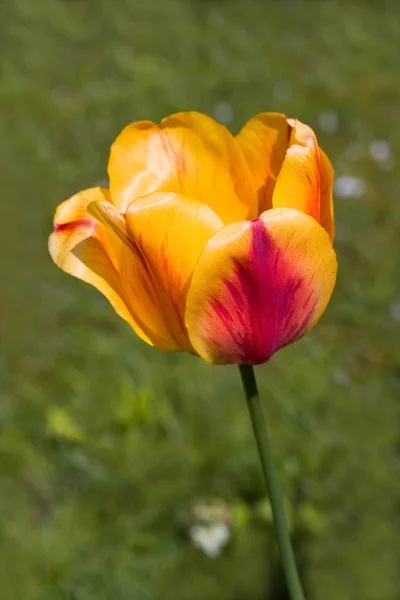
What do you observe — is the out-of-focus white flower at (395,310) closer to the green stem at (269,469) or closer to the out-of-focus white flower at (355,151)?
the out-of-focus white flower at (355,151)

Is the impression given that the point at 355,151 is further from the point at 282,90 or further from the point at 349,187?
the point at 282,90

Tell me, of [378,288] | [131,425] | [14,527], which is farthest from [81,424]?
[378,288]

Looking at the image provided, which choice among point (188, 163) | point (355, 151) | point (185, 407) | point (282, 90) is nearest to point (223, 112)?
point (282, 90)

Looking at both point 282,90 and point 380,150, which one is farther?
point 282,90

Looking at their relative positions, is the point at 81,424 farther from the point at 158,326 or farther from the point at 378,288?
the point at 158,326

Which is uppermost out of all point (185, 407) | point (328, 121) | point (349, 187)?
point (328, 121)

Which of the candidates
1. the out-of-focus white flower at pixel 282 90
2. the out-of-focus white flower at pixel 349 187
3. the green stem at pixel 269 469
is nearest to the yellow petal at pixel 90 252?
the green stem at pixel 269 469

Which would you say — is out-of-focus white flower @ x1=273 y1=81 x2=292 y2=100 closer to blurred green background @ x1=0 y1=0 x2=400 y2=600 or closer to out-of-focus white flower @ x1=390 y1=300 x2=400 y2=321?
blurred green background @ x1=0 y1=0 x2=400 y2=600
